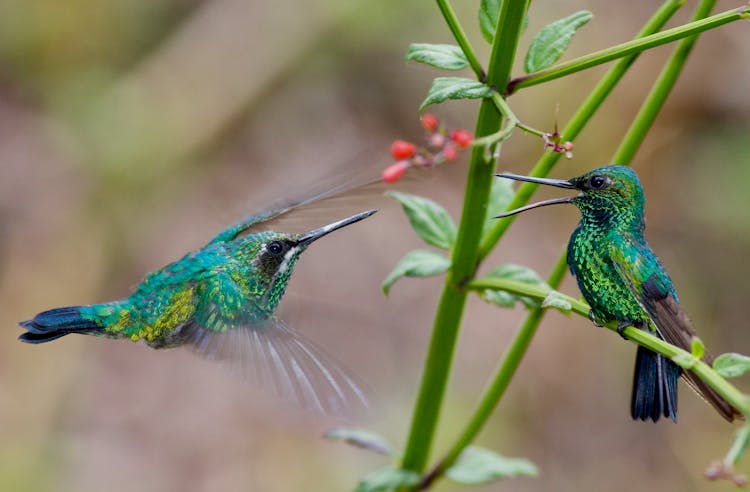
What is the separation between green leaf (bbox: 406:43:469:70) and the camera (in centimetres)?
200

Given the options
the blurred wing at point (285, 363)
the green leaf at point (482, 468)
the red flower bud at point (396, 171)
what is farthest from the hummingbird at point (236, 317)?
the green leaf at point (482, 468)

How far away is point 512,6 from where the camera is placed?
1861 mm

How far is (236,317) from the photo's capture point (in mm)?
2219

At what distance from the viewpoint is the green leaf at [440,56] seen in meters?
2.00

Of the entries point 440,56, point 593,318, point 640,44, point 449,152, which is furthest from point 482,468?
point 640,44

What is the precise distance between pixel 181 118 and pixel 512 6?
4.64 meters

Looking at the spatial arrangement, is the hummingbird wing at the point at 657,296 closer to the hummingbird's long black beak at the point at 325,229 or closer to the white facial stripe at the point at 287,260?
the hummingbird's long black beak at the point at 325,229

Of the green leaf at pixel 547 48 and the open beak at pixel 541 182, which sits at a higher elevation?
the green leaf at pixel 547 48

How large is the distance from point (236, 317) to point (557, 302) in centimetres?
88

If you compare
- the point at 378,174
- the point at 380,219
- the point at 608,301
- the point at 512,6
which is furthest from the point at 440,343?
the point at 380,219

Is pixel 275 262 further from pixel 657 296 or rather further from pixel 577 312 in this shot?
pixel 657 296

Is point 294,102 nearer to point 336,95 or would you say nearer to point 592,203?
point 336,95

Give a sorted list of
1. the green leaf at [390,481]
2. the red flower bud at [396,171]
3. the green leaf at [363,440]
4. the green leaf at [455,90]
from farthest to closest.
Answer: the green leaf at [363,440] < the green leaf at [390,481] < the red flower bud at [396,171] < the green leaf at [455,90]

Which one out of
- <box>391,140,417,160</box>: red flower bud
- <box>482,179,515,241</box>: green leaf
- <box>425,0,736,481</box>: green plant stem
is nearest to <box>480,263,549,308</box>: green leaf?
<box>425,0,736,481</box>: green plant stem
